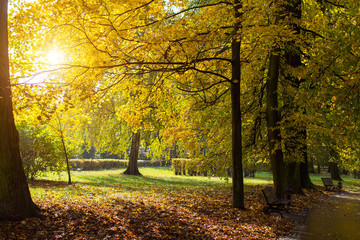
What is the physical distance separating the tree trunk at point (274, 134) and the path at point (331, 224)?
4.78ft

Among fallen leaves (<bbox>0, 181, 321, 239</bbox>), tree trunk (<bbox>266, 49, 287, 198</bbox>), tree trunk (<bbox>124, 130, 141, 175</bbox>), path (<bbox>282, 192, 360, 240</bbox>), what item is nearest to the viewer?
fallen leaves (<bbox>0, 181, 321, 239</bbox>)

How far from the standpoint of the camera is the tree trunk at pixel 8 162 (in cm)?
603

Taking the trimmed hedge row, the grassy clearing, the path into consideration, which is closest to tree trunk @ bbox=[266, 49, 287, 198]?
the path

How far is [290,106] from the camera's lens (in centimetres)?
1203

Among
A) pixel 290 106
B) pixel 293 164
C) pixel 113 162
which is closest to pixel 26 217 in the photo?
pixel 290 106

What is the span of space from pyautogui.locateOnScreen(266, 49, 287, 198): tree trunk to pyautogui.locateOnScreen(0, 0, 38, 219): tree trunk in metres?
7.99

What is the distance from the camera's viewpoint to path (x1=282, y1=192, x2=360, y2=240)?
7.11 metres

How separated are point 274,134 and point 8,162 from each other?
8.65 m

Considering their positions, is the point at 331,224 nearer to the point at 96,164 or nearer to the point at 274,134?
the point at 274,134

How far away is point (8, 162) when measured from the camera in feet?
20.2

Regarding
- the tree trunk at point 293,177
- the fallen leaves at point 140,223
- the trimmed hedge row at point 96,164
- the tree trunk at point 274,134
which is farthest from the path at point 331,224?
the trimmed hedge row at point 96,164

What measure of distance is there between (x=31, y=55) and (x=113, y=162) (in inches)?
1029

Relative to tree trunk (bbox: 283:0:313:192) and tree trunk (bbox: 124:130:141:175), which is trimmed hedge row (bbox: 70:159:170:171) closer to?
tree trunk (bbox: 124:130:141:175)

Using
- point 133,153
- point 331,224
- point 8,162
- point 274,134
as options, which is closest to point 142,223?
point 8,162
